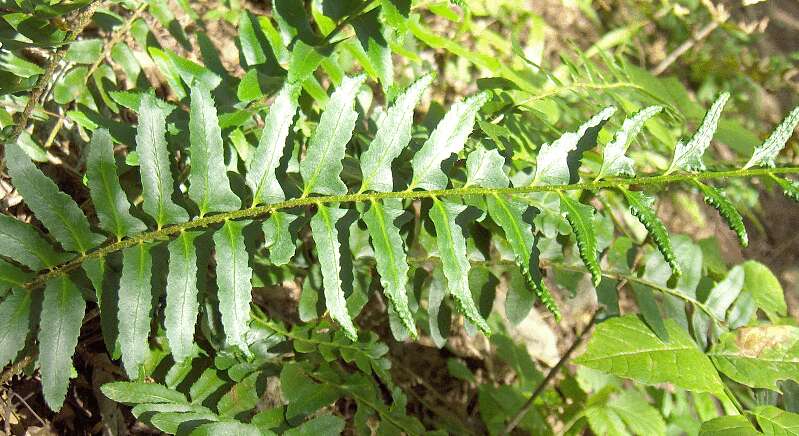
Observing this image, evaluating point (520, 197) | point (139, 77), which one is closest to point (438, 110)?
point (520, 197)

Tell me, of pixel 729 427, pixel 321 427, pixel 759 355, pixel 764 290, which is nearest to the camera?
pixel 321 427

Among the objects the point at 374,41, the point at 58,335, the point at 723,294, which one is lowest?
the point at 723,294

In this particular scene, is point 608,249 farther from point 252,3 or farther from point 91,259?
point 252,3

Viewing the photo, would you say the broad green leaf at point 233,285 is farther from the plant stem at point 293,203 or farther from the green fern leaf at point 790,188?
the green fern leaf at point 790,188

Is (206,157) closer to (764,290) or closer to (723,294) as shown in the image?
(723,294)

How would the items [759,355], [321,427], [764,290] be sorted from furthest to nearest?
[764,290] → [759,355] → [321,427]

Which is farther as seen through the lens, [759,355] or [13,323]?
[759,355]

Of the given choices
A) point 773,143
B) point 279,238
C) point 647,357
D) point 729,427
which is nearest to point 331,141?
point 279,238
